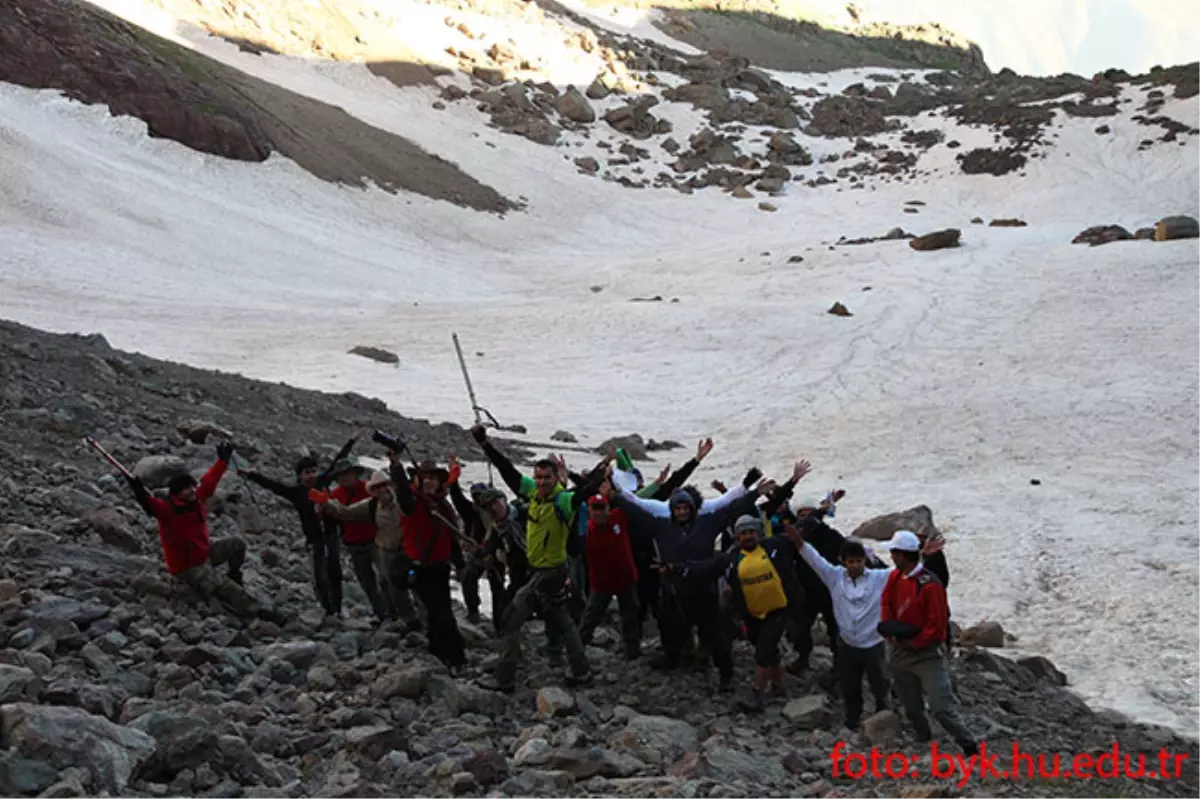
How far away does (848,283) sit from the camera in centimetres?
3381

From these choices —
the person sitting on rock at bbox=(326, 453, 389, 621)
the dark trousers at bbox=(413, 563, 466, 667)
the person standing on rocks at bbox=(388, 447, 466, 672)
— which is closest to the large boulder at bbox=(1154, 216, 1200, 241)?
the person sitting on rock at bbox=(326, 453, 389, 621)

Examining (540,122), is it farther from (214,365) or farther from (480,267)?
(214,365)

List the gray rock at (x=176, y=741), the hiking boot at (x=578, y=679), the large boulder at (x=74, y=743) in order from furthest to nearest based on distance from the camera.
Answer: the hiking boot at (x=578, y=679)
the gray rock at (x=176, y=741)
the large boulder at (x=74, y=743)

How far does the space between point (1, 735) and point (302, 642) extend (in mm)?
2588

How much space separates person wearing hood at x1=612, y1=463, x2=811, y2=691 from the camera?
7598mm

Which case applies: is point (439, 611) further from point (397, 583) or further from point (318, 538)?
point (318, 538)

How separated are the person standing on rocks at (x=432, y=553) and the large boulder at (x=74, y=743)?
8.96ft

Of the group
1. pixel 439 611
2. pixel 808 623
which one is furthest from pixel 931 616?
pixel 439 611

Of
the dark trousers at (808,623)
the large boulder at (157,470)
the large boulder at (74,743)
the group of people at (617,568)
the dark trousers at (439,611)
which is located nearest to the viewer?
the large boulder at (74,743)

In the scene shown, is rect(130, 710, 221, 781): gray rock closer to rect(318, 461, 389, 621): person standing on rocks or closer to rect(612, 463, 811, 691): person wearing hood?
rect(318, 461, 389, 621): person standing on rocks

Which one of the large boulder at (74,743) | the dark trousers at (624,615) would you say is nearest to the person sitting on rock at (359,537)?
the dark trousers at (624,615)

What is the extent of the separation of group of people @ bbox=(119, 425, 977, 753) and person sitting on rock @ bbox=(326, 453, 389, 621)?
0.01 metres

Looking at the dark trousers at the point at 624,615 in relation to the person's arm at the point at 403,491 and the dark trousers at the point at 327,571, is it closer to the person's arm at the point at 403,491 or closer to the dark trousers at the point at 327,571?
the person's arm at the point at 403,491

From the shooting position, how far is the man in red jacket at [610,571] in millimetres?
7816
